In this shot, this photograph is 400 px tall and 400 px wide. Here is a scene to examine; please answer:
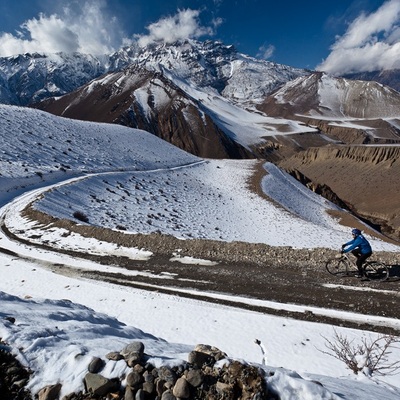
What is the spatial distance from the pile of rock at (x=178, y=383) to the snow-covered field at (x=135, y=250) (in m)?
0.18

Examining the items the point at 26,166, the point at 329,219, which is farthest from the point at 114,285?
the point at 329,219

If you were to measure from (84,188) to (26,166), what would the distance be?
26.6ft

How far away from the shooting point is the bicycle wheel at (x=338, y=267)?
11.6 m

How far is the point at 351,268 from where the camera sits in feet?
38.4

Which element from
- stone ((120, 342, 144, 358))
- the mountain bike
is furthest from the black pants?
stone ((120, 342, 144, 358))

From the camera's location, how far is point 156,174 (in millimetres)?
42469

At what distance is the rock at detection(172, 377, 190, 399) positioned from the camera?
387cm

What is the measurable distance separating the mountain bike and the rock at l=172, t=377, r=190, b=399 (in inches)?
360

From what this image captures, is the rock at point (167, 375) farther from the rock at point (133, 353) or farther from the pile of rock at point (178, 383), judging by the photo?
the rock at point (133, 353)

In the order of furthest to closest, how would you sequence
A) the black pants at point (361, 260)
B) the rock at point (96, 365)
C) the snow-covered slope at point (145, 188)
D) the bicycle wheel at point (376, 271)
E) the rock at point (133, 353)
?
the snow-covered slope at point (145, 188), the black pants at point (361, 260), the bicycle wheel at point (376, 271), the rock at point (133, 353), the rock at point (96, 365)

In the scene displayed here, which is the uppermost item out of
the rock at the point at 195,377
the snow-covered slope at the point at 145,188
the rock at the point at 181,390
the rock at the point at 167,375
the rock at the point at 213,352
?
the snow-covered slope at the point at 145,188

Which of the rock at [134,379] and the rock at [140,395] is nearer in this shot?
the rock at [140,395]

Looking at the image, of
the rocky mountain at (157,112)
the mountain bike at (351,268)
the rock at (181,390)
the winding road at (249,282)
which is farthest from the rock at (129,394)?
the rocky mountain at (157,112)

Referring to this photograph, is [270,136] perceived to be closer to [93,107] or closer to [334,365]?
[93,107]
